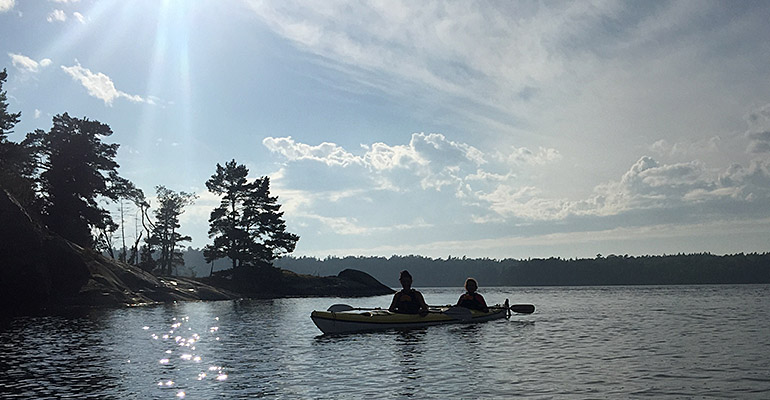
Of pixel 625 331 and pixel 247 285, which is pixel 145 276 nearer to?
pixel 247 285

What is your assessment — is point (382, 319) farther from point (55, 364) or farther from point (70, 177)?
point (70, 177)

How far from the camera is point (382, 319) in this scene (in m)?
26.5

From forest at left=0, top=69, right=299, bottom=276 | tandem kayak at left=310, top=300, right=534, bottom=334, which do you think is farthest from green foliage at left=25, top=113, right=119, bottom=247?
tandem kayak at left=310, top=300, right=534, bottom=334

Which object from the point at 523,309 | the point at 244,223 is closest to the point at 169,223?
the point at 244,223

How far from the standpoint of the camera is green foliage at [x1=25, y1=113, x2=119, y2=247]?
50406 millimetres

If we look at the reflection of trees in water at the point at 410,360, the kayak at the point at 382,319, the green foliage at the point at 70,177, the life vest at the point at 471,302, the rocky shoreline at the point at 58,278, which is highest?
the green foliage at the point at 70,177

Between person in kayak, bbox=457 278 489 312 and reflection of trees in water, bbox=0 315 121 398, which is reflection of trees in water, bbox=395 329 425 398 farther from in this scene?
reflection of trees in water, bbox=0 315 121 398

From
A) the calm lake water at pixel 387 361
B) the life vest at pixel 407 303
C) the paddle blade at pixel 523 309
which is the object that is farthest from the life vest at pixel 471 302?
the life vest at pixel 407 303

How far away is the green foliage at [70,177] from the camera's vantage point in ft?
165

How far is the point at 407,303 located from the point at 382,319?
1987 millimetres

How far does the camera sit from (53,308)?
39938mm

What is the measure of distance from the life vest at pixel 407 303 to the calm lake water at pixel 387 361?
1.30m

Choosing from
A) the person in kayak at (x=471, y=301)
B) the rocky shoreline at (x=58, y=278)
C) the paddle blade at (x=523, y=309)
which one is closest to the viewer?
the person in kayak at (x=471, y=301)

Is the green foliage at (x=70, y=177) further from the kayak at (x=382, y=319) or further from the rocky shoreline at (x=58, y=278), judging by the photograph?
the kayak at (x=382, y=319)
